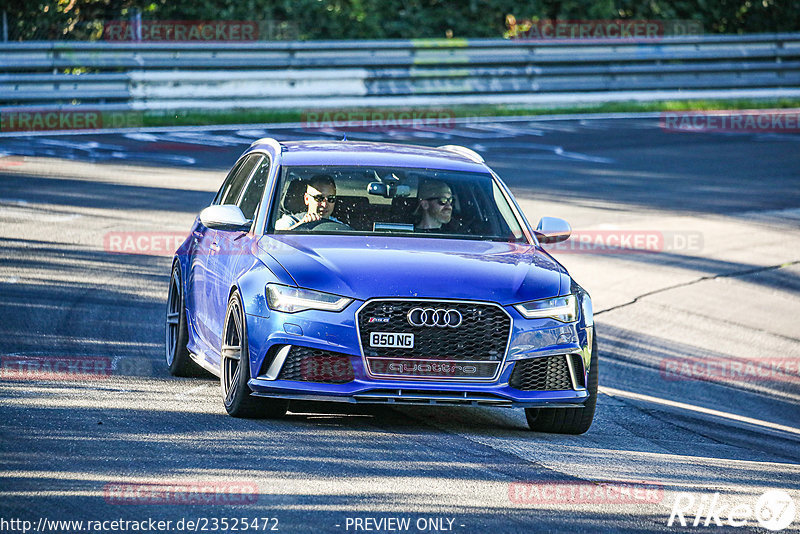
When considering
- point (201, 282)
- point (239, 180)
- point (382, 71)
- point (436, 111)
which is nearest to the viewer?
point (201, 282)

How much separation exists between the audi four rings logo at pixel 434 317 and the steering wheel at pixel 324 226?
124 centimetres

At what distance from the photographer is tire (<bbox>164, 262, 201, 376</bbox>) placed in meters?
9.20

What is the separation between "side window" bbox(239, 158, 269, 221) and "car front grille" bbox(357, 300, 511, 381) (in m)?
1.72

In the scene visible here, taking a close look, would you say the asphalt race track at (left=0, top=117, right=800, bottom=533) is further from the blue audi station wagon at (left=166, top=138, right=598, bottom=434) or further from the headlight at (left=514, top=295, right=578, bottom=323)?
the headlight at (left=514, top=295, right=578, bottom=323)

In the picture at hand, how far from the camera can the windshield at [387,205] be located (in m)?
8.51

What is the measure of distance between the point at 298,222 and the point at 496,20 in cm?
2418

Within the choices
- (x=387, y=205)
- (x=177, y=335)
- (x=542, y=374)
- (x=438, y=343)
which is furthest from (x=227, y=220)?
(x=542, y=374)

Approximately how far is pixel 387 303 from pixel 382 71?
19.8 meters

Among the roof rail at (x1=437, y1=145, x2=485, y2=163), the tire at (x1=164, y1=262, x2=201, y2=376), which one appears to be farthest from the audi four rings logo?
the tire at (x1=164, y1=262, x2=201, y2=376)

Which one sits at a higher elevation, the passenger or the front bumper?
the passenger

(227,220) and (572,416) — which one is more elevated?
(227,220)

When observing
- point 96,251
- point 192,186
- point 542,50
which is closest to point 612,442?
point 96,251

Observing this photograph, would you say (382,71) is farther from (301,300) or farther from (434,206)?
(301,300)

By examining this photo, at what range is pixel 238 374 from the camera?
25.1ft
